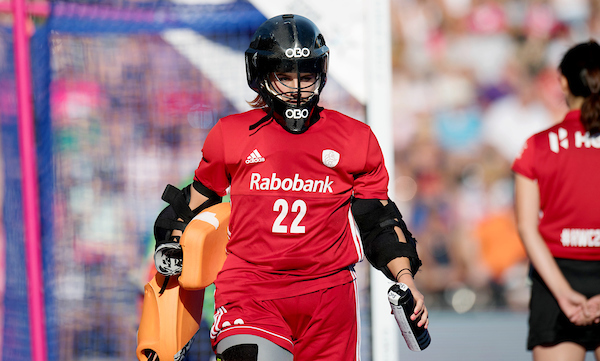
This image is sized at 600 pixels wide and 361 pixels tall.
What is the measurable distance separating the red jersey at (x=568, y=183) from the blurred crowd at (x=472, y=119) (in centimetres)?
496

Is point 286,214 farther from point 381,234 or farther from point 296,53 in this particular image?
point 296,53

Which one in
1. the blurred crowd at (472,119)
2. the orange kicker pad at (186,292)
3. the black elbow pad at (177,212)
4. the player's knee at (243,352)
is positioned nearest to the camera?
the player's knee at (243,352)

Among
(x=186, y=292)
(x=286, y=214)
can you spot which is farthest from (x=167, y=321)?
(x=286, y=214)

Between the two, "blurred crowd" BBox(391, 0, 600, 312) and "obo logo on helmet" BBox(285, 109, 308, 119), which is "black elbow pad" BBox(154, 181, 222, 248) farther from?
"blurred crowd" BBox(391, 0, 600, 312)

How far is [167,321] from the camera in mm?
2799

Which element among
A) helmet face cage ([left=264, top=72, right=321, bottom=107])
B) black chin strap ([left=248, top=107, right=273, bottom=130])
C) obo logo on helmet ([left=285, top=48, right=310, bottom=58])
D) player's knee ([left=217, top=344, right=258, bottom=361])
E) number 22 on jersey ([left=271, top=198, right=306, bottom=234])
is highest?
obo logo on helmet ([left=285, top=48, right=310, bottom=58])

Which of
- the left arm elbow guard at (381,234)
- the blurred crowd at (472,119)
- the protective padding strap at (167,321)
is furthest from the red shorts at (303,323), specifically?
the blurred crowd at (472,119)

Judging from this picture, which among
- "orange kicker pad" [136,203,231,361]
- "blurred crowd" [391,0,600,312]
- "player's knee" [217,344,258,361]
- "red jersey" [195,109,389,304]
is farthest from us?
"blurred crowd" [391,0,600,312]

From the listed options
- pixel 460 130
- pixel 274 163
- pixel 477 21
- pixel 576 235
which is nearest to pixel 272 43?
pixel 274 163

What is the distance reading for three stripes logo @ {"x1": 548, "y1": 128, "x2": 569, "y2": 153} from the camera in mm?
3127

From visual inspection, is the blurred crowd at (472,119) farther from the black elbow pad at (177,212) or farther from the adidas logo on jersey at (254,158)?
the adidas logo on jersey at (254,158)

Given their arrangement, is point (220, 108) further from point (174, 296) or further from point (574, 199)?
point (574, 199)

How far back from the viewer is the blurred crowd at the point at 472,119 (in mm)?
8086

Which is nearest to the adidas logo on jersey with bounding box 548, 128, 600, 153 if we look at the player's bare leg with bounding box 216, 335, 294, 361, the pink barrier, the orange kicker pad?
the orange kicker pad
